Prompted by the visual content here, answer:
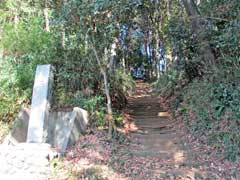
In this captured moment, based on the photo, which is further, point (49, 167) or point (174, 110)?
point (174, 110)

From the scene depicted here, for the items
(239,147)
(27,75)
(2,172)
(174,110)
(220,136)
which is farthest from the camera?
(174,110)

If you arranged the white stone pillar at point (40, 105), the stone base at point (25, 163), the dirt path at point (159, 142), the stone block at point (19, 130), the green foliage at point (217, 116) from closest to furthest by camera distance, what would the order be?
1. the stone base at point (25, 163)
2. the dirt path at point (159, 142)
3. the green foliage at point (217, 116)
4. the white stone pillar at point (40, 105)
5. the stone block at point (19, 130)

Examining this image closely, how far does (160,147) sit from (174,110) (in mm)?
2994

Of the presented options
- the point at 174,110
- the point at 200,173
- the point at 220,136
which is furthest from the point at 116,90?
the point at 200,173

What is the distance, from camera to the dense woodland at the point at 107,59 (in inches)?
298

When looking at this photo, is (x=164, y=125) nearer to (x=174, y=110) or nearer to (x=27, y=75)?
(x=174, y=110)

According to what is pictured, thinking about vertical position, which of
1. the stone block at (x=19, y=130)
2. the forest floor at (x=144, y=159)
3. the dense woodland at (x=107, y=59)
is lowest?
the forest floor at (x=144, y=159)

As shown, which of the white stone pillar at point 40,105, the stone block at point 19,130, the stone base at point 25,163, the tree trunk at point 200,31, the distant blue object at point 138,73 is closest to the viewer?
the stone base at point 25,163

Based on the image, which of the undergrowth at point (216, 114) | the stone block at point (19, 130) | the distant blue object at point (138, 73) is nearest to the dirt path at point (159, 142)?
the undergrowth at point (216, 114)

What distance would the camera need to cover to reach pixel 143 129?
379 inches

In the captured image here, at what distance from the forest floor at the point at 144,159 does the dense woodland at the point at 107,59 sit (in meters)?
0.38

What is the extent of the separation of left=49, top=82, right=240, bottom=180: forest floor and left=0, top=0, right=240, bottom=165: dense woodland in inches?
15.0

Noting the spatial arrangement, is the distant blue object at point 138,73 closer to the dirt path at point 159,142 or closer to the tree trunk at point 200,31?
the dirt path at point 159,142

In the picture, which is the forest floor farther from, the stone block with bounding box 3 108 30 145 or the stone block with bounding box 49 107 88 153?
the stone block with bounding box 3 108 30 145
